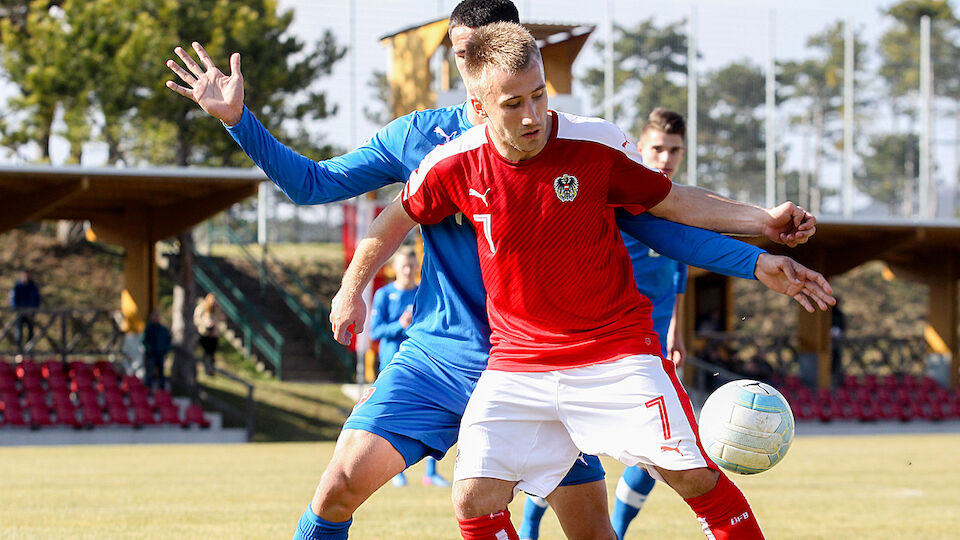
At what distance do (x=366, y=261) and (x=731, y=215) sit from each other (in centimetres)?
131

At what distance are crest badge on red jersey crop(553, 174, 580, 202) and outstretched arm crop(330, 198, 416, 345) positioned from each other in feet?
1.91

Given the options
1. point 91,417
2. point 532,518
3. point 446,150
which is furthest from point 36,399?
point 446,150

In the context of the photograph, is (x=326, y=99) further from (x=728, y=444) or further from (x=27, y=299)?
(x=728, y=444)

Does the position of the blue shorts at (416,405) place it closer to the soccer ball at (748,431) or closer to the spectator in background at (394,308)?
the soccer ball at (748,431)

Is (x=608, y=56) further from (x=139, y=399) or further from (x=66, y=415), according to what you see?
(x=66, y=415)

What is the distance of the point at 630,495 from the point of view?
6.06 metres

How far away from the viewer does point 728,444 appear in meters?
4.09

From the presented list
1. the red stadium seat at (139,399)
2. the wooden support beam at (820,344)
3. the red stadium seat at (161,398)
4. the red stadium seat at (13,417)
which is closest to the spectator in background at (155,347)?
the red stadium seat at (161,398)

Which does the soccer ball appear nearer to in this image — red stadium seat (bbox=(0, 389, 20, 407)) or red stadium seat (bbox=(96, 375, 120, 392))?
red stadium seat (bbox=(0, 389, 20, 407))

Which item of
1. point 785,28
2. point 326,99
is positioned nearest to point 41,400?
point 326,99

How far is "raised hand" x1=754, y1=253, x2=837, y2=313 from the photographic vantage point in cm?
381

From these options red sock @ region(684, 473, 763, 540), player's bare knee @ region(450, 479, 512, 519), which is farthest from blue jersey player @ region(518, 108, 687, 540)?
red sock @ region(684, 473, 763, 540)

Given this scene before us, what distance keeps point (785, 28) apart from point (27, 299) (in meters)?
20.7

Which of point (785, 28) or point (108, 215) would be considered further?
point (785, 28)
